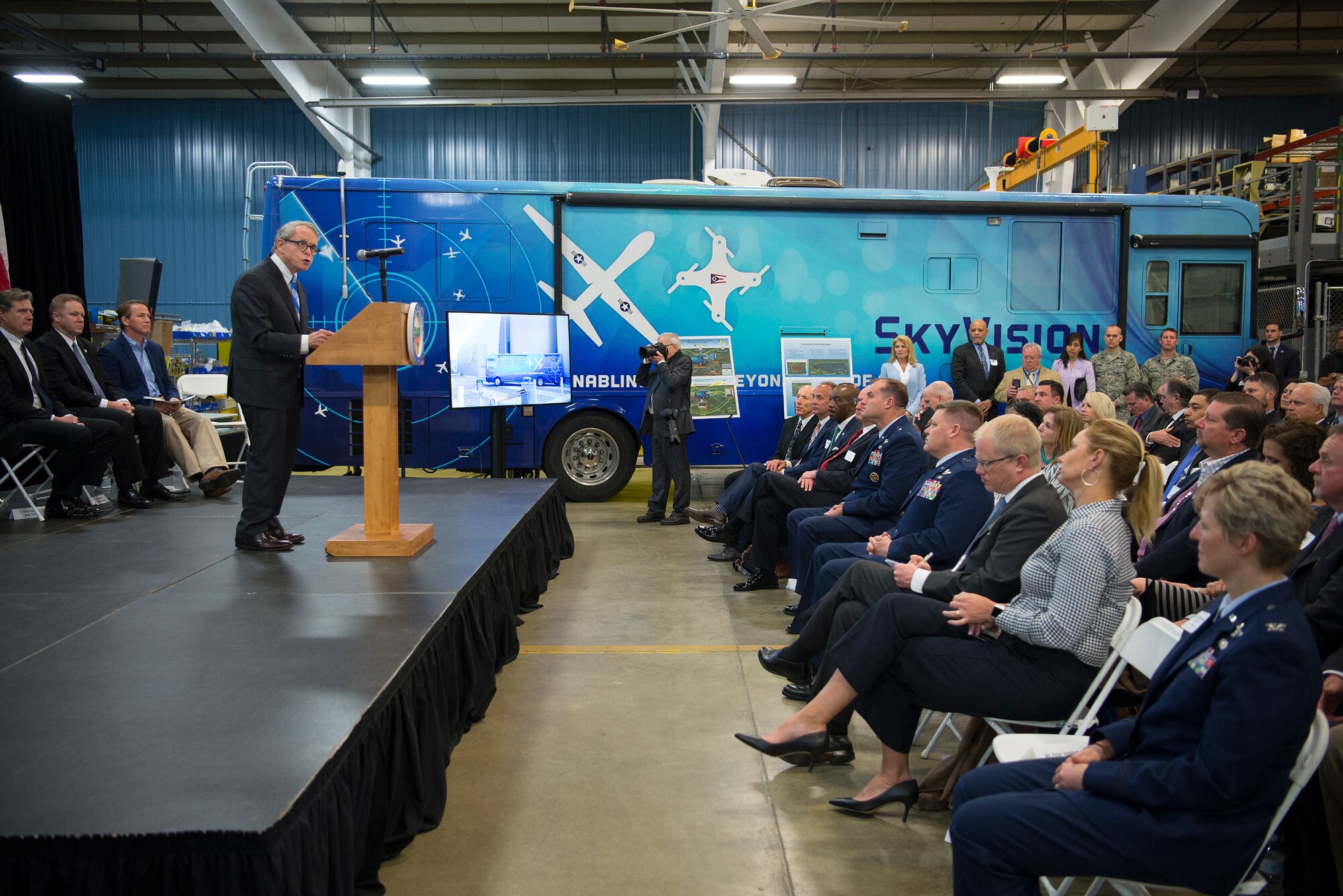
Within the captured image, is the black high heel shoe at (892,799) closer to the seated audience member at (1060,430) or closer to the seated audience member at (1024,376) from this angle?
the seated audience member at (1060,430)

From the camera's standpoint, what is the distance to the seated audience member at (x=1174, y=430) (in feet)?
18.3

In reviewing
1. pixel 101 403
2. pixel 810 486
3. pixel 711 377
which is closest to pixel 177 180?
pixel 101 403

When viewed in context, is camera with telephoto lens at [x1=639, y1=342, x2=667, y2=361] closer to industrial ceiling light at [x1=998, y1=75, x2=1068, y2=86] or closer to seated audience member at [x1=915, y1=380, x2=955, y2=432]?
seated audience member at [x1=915, y1=380, x2=955, y2=432]

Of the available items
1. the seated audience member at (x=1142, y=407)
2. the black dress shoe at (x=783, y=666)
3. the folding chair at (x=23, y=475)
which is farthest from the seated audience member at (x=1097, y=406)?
the folding chair at (x=23, y=475)

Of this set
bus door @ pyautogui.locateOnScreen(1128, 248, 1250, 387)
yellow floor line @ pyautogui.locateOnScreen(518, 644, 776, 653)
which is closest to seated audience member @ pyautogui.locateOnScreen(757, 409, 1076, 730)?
yellow floor line @ pyautogui.locateOnScreen(518, 644, 776, 653)

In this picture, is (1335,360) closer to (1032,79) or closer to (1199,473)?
(1199,473)

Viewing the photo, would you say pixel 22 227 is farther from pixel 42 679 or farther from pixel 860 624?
pixel 860 624

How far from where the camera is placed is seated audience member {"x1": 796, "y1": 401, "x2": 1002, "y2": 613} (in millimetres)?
3654

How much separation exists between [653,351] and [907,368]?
2257 mm

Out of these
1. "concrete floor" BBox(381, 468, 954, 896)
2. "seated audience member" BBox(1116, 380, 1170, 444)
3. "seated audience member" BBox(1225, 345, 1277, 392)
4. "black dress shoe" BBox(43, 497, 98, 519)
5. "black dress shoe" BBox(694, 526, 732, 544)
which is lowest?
"concrete floor" BBox(381, 468, 954, 896)

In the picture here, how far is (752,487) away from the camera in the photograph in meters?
6.03

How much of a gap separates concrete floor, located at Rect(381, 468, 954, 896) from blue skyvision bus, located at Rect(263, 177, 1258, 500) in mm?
3555

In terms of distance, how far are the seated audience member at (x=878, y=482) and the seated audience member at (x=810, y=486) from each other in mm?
253

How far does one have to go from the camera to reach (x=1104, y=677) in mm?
2621
